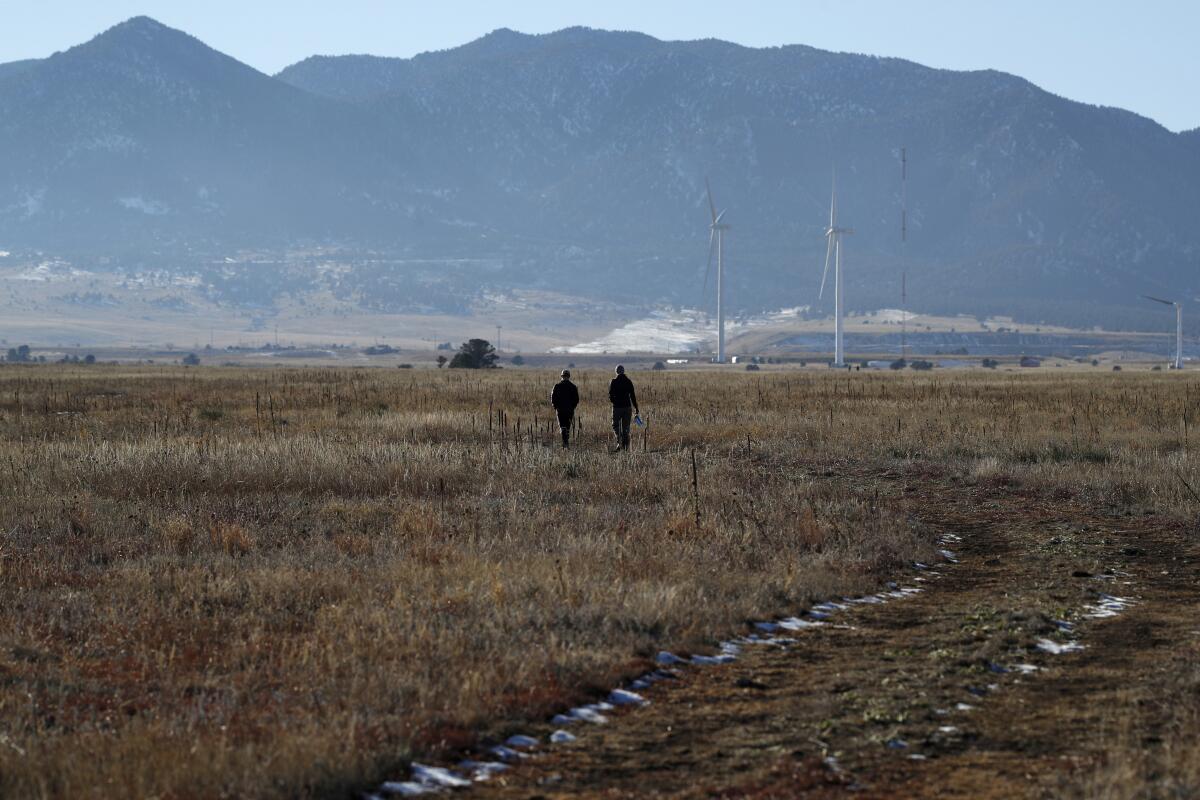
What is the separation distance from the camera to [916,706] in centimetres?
940

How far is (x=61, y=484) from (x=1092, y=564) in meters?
12.5

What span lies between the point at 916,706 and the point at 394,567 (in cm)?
560

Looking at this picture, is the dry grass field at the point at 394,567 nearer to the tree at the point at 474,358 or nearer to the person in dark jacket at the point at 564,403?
the person in dark jacket at the point at 564,403

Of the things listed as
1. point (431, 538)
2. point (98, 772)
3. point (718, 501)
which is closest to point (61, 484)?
point (431, 538)

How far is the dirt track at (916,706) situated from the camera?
26.6 ft

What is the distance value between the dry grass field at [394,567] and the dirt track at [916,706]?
1.36 feet

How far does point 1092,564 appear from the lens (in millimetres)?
15023

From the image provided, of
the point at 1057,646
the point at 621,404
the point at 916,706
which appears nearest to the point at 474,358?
the point at 621,404

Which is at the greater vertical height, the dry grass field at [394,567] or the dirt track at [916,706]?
the dry grass field at [394,567]

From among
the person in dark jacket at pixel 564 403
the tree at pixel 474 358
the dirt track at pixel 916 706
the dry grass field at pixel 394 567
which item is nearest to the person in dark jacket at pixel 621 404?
the person in dark jacket at pixel 564 403

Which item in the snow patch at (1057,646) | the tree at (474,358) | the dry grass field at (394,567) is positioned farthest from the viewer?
the tree at (474,358)

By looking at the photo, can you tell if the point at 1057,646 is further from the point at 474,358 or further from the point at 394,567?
the point at 474,358

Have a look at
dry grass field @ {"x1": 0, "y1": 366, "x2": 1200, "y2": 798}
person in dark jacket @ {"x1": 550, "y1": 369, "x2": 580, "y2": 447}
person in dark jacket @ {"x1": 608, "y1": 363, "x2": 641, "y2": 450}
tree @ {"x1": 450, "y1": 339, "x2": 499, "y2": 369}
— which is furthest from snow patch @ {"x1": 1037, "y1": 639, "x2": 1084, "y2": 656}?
tree @ {"x1": 450, "y1": 339, "x2": 499, "y2": 369}

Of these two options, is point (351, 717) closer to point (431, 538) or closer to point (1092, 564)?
point (431, 538)
